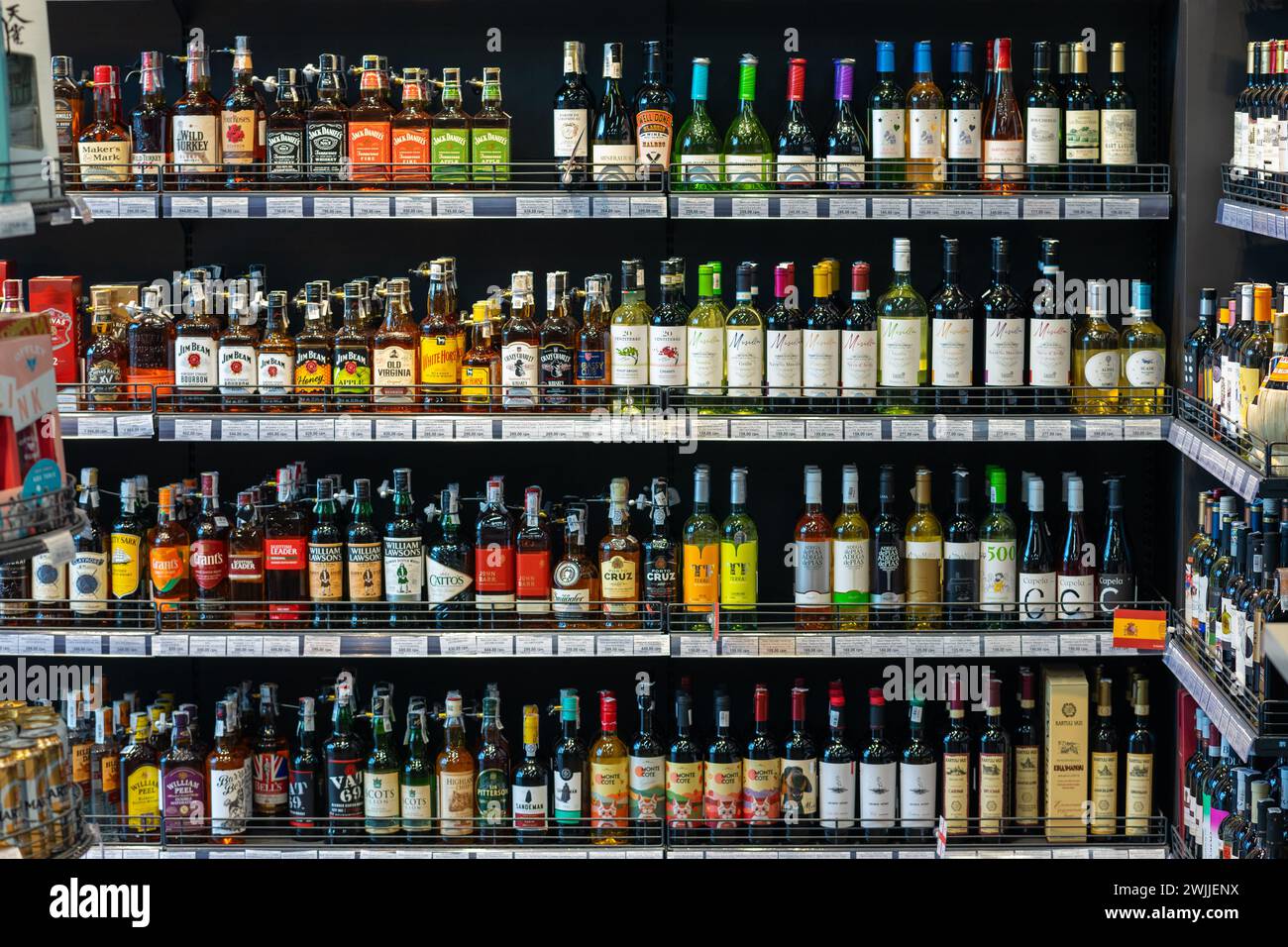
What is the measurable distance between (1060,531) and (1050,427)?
42 cm

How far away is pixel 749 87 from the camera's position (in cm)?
384

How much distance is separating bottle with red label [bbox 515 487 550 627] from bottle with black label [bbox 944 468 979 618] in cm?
96

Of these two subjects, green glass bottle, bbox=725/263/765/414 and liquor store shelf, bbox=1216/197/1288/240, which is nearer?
liquor store shelf, bbox=1216/197/1288/240

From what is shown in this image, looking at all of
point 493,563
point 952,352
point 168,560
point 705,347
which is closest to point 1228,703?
point 952,352

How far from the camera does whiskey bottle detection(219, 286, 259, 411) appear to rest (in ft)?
12.5

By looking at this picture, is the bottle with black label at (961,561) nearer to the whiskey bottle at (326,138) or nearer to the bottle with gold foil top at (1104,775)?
the bottle with gold foil top at (1104,775)

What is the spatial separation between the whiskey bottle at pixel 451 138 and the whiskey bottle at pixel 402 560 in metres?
0.71

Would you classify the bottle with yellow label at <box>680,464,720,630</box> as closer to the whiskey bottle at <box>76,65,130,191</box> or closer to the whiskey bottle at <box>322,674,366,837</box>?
the whiskey bottle at <box>322,674,366,837</box>

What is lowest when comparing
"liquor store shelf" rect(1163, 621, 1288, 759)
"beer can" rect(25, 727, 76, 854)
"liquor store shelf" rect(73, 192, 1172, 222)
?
"liquor store shelf" rect(1163, 621, 1288, 759)

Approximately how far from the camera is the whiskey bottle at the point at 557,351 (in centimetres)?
382

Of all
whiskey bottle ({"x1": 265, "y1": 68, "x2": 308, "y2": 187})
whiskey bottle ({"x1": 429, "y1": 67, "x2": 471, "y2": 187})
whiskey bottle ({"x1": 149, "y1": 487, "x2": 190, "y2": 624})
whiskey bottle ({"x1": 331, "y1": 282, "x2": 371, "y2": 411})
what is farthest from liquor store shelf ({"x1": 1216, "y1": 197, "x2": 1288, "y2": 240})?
whiskey bottle ({"x1": 149, "y1": 487, "x2": 190, "y2": 624})

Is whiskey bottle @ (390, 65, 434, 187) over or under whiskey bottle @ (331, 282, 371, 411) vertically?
over

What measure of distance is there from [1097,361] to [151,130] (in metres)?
2.31
